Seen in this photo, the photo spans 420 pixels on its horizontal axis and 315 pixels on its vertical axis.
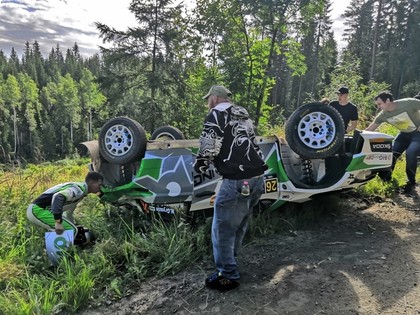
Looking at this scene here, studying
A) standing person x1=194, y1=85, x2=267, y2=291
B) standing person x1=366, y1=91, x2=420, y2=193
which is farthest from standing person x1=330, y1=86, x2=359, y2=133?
standing person x1=194, y1=85, x2=267, y2=291

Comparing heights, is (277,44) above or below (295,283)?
above

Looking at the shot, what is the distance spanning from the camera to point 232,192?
300 centimetres

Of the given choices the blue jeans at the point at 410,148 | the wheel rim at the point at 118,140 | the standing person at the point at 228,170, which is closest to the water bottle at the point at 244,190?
the standing person at the point at 228,170

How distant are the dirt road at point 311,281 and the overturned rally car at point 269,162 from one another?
0.67 meters

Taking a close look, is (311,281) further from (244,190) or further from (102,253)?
(102,253)

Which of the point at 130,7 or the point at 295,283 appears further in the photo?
the point at 130,7

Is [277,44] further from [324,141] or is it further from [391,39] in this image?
[391,39]

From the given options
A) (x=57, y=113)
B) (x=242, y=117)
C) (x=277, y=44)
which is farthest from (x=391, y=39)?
(x=57, y=113)

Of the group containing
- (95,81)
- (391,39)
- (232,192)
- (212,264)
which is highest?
(391,39)

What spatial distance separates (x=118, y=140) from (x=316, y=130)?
8.41ft

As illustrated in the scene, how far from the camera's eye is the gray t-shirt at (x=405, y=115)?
5777 millimetres

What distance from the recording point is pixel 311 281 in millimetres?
3160

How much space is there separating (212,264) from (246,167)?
1215 millimetres

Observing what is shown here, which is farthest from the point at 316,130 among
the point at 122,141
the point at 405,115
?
the point at 122,141
